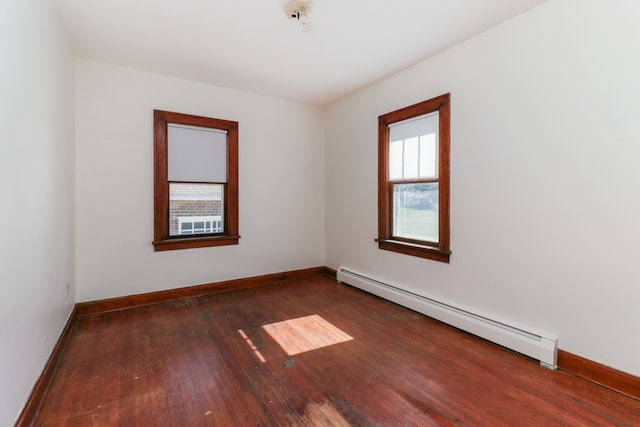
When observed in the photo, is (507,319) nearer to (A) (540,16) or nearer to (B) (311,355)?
(B) (311,355)

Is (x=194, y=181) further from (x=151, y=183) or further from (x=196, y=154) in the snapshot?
(x=151, y=183)

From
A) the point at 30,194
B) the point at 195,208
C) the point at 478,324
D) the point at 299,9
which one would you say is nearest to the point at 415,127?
the point at 299,9

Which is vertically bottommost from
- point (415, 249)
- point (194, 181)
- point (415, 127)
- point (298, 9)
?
point (415, 249)

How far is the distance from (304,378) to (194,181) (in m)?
2.80

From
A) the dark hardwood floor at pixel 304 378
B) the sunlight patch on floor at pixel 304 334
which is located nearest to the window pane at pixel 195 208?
the dark hardwood floor at pixel 304 378

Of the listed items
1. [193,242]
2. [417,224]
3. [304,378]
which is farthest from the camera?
[193,242]

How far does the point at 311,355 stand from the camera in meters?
2.43

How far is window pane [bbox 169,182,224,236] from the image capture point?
3791mm

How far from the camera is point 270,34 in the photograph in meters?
2.74

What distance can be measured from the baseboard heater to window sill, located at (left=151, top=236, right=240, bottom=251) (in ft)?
6.47

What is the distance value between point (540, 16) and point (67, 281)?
15.4 feet

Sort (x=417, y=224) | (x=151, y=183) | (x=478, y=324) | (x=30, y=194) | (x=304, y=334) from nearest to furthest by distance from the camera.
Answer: (x=30, y=194), (x=478, y=324), (x=304, y=334), (x=417, y=224), (x=151, y=183)

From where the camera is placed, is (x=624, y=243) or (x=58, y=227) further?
(x=58, y=227)

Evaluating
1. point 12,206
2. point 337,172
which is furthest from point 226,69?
point 12,206
